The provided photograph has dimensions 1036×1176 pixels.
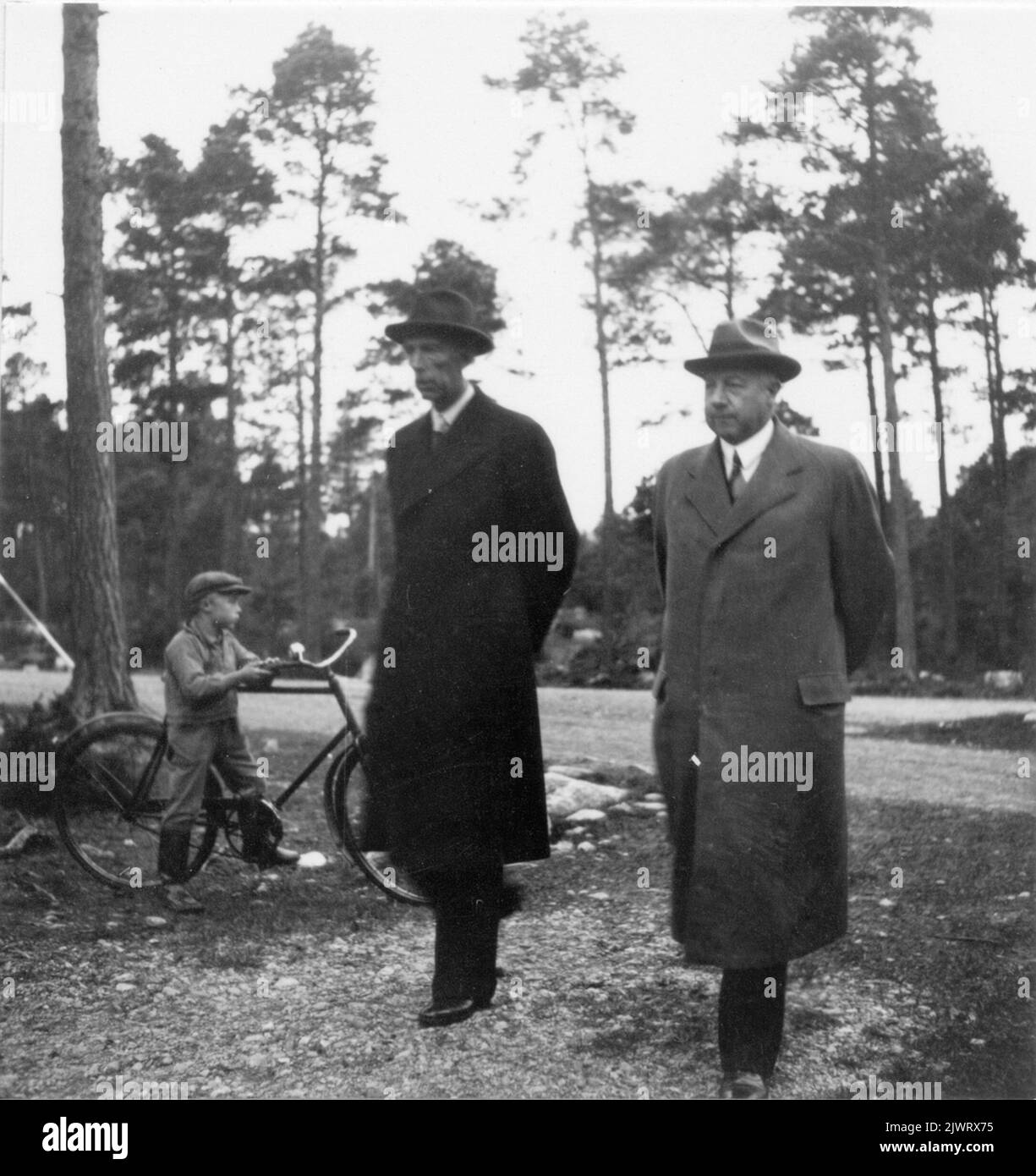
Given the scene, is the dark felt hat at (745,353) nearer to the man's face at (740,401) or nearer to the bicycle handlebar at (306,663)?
the man's face at (740,401)

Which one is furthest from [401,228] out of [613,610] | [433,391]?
[613,610]

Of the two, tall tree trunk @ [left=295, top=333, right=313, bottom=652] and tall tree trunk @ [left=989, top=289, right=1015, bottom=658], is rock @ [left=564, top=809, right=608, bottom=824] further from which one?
tall tree trunk @ [left=989, top=289, right=1015, bottom=658]

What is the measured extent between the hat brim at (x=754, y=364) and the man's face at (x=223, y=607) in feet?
7.63

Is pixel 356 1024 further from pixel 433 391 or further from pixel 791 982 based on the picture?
pixel 433 391

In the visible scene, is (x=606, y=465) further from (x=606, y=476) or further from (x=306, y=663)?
(x=306, y=663)

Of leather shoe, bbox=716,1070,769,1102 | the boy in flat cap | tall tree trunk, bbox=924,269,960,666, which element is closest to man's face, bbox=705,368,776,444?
tall tree trunk, bbox=924,269,960,666

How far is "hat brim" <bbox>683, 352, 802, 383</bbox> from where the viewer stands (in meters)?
3.86

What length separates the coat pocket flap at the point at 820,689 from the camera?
12.2 feet

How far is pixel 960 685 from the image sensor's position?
491cm

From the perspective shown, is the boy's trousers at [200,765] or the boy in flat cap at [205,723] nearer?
the boy in flat cap at [205,723]

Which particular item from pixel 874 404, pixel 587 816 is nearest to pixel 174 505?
pixel 587 816

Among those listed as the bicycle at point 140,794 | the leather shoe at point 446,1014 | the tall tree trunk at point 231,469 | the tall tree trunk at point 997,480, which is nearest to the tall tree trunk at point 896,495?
the tall tree trunk at point 997,480

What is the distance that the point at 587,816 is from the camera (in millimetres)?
5211

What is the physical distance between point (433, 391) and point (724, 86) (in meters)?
1.82
